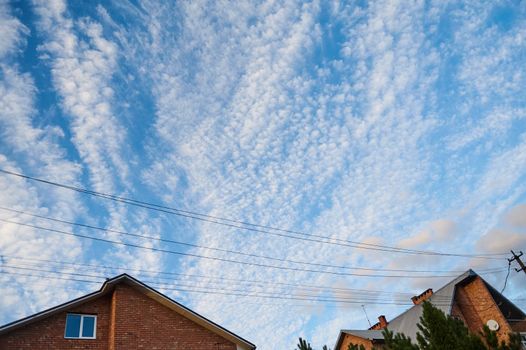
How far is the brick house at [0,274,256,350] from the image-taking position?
1365cm

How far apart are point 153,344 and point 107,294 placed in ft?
10.4

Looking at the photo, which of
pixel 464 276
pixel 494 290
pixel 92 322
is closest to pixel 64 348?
pixel 92 322

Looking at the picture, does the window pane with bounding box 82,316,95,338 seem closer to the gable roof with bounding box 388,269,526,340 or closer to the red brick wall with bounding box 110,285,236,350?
the red brick wall with bounding box 110,285,236,350

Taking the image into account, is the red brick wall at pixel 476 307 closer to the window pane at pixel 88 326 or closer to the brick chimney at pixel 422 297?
the brick chimney at pixel 422 297

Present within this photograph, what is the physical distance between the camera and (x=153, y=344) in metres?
15.2

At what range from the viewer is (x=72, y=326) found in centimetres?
1456

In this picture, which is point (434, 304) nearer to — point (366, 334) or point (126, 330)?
point (366, 334)

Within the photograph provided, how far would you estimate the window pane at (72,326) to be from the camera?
14.3m

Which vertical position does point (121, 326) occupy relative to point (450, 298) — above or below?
below

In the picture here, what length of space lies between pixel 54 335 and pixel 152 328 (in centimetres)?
377

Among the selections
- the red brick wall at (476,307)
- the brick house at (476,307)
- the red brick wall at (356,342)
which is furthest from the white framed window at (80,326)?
the red brick wall at (476,307)

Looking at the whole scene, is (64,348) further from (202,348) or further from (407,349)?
(407,349)

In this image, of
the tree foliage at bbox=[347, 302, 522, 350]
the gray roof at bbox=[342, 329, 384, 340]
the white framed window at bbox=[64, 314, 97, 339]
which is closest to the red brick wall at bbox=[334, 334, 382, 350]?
the gray roof at bbox=[342, 329, 384, 340]

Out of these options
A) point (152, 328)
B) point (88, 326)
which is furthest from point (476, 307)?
point (88, 326)
